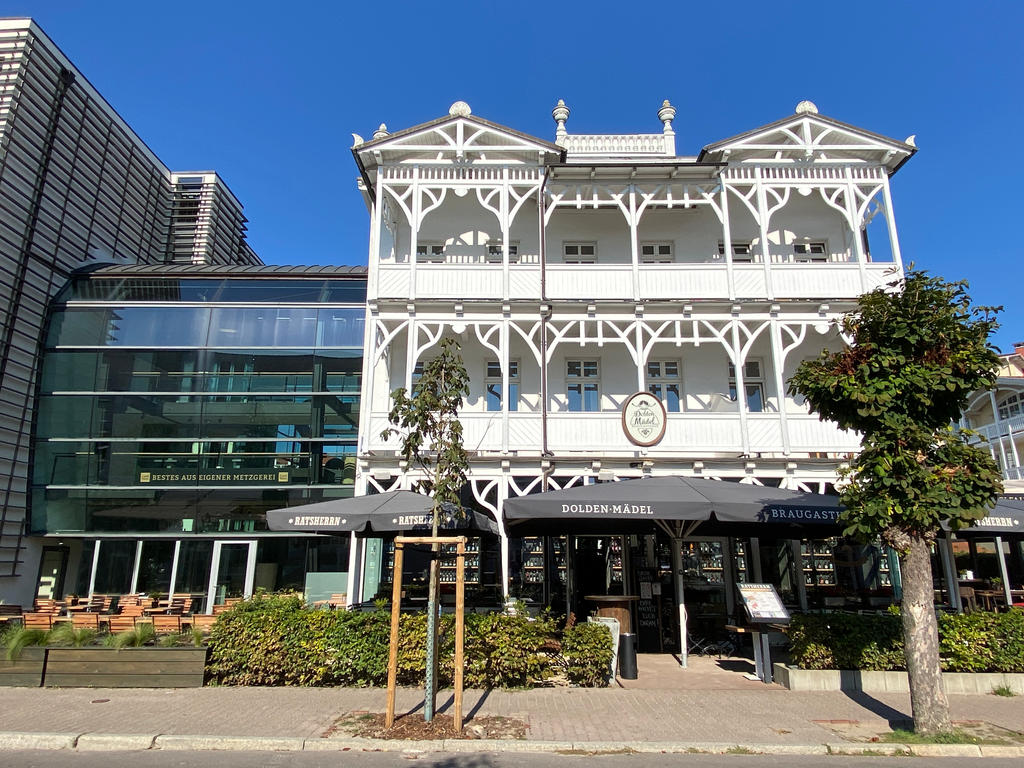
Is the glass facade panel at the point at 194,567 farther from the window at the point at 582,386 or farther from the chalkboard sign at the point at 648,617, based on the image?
the chalkboard sign at the point at 648,617

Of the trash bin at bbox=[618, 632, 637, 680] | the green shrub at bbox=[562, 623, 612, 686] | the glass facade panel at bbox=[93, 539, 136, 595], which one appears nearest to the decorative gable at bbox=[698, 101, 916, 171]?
the trash bin at bbox=[618, 632, 637, 680]

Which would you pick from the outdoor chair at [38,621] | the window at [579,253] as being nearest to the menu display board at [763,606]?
the window at [579,253]

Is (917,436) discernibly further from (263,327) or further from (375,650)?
(263,327)

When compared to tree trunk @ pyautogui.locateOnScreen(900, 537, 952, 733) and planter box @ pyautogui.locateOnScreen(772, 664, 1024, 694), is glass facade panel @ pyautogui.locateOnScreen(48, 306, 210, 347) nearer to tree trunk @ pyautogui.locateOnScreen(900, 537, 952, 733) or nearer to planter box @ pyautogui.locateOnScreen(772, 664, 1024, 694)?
planter box @ pyautogui.locateOnScreen(772, 664, 1024, 694)

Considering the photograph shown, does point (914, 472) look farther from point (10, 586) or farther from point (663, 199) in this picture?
point (10, 586)

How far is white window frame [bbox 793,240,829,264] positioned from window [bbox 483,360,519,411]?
8.16 m

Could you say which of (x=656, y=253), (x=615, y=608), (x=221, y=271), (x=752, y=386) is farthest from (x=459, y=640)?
(x=221, y=271)

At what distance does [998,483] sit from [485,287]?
10816mm

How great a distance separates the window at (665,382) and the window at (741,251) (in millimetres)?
3415

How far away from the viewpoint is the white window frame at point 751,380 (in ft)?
53.0

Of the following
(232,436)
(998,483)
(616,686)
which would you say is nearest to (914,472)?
(998,483)

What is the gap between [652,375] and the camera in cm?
1641

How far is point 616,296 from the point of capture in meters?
15.4

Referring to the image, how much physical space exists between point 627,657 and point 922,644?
4.01 metres
